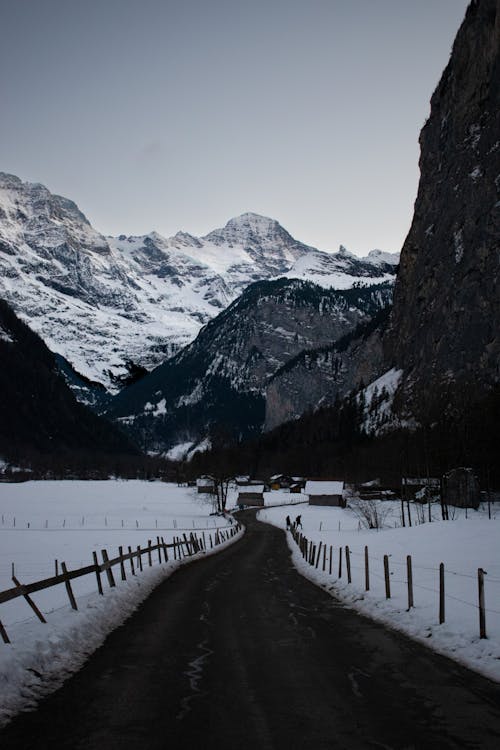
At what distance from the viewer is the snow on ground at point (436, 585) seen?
13453mm

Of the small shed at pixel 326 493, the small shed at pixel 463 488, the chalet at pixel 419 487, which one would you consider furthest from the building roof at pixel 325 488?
the small shed at pixel 463 488

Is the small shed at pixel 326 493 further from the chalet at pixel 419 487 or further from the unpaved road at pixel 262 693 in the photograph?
the unpaved road at pixel 262 693

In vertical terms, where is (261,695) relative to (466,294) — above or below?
below

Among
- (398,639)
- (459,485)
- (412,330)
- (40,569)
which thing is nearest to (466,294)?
(412,330)

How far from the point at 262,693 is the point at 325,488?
115157 mm

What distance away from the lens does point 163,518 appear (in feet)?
300

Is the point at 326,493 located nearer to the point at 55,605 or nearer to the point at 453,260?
the point at 453,260

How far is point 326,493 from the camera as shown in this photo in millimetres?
122062

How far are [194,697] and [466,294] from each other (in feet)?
432

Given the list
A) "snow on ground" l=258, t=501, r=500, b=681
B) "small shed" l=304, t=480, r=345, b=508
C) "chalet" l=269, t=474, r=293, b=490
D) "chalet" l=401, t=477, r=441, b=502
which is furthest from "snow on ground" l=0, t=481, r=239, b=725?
"chalet" l=269, t=474, r=293, b=490

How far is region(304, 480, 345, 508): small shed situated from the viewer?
12025 cm

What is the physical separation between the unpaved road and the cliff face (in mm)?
97863

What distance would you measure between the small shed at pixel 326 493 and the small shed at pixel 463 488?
4774 centimetres

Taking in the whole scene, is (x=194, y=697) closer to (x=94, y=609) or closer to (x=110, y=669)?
(x=110, y=669)
